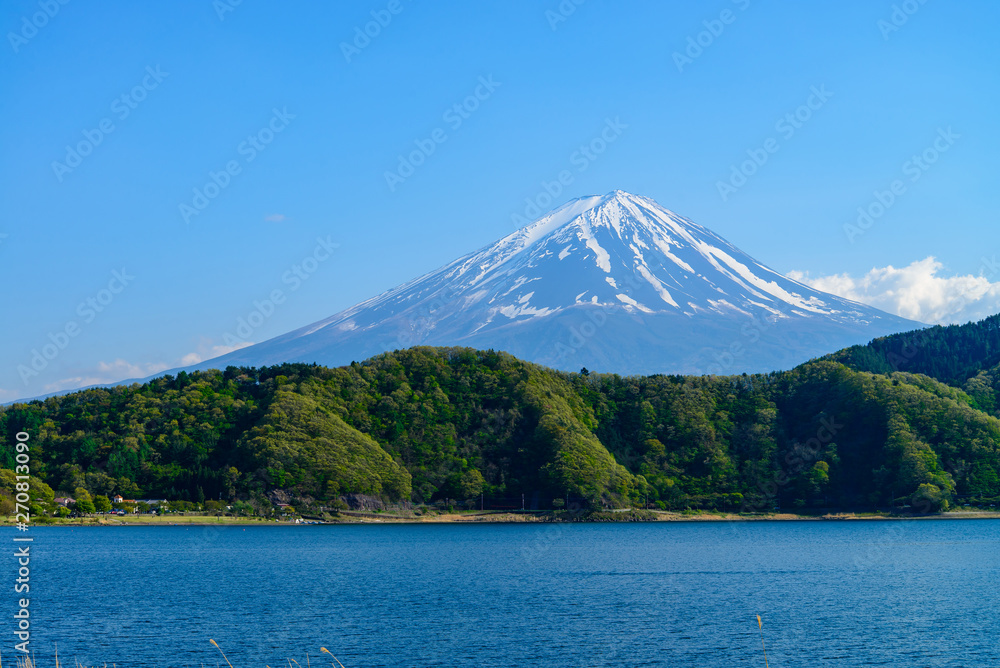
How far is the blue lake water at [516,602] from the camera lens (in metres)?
29.9

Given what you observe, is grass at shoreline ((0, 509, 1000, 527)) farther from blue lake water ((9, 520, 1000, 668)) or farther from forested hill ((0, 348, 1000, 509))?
blue lake water ((9, 520, 1000, 668))

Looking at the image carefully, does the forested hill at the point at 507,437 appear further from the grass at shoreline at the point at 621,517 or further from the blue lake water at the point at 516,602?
the blue lake water at the point at 516,602

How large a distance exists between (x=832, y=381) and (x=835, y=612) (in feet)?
287

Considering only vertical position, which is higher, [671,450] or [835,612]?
[671,450]

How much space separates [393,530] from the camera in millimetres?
91500

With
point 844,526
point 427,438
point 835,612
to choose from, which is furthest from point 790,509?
point 835,612

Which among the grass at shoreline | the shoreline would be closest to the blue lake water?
the shoreline

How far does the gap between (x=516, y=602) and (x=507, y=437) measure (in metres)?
72.0

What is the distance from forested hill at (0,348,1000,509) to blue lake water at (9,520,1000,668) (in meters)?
27.1

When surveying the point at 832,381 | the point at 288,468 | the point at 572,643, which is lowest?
the point at 572,643

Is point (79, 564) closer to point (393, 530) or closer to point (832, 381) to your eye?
point (393, 530)

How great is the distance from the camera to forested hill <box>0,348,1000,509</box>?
9925 centimetres

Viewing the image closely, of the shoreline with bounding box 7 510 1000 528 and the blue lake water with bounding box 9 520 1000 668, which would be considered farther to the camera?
the shoreline with bounding box 7 510 1000 528

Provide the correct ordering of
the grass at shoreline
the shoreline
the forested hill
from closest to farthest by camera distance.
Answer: the forested hill → the shoreline → the grass at shoreline
